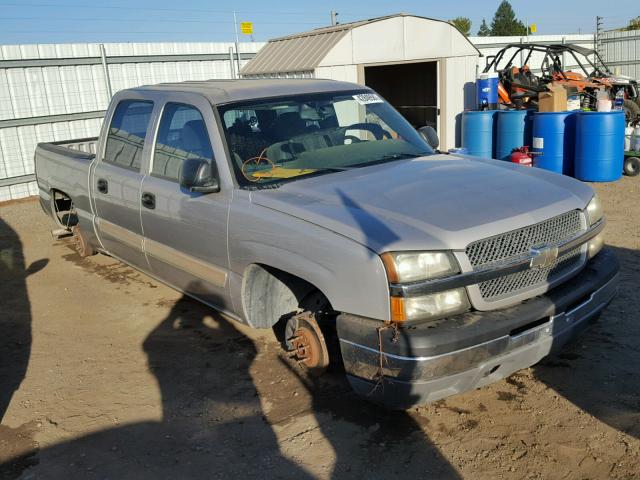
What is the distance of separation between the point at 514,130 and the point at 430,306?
8.59 m

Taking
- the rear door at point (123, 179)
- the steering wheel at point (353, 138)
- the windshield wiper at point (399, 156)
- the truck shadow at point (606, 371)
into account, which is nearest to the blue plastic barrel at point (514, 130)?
the truck shadow at point (606, 371)

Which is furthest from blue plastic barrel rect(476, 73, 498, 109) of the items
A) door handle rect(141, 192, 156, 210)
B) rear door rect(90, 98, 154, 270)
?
door handle rect(141, 192, 156, 210)

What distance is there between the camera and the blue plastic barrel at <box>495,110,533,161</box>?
10969 mm

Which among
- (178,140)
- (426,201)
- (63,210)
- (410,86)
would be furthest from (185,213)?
(410,86)

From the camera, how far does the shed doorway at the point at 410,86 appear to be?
1733cm

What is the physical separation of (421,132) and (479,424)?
264 cm

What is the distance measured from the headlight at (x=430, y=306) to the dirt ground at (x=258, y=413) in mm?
783

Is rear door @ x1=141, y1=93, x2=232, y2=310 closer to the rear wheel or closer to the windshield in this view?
the windshield

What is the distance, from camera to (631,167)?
429 inches

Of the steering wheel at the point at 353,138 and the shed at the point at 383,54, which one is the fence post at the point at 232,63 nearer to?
the shed at the point at 383,54

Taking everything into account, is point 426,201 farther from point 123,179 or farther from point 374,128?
point 123,179

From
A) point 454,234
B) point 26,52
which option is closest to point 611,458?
point 454,234

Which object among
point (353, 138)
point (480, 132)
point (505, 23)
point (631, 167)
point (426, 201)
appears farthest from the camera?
point (505, 23)

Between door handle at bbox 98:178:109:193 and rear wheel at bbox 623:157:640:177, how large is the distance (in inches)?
352
